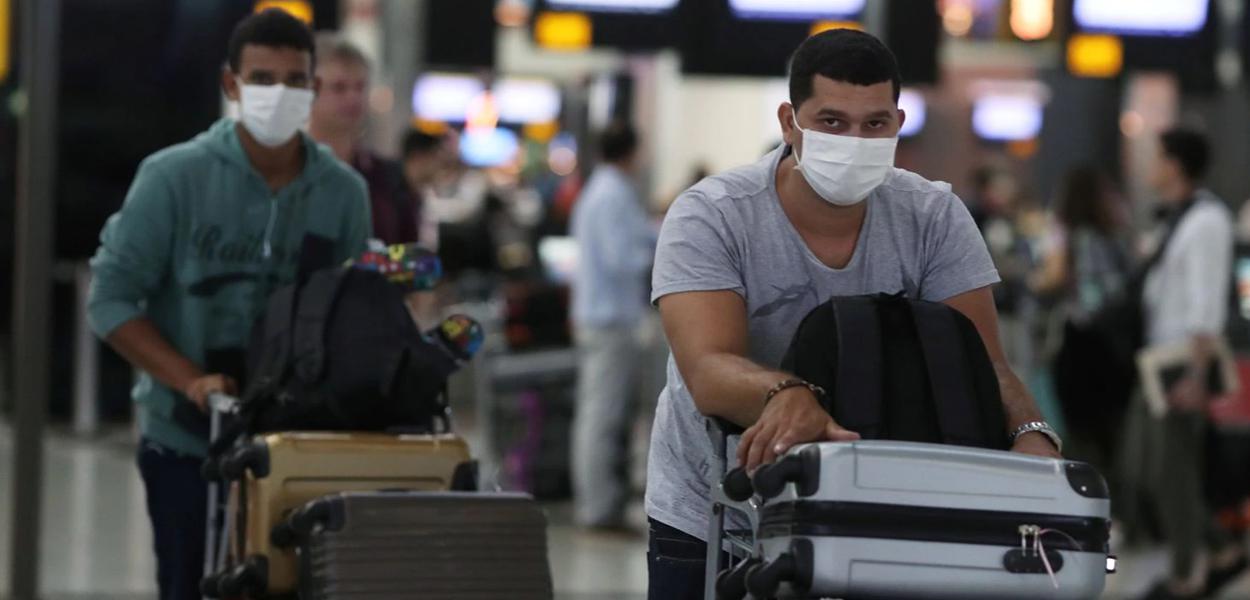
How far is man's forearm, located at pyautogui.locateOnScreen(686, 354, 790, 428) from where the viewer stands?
3.32 meters

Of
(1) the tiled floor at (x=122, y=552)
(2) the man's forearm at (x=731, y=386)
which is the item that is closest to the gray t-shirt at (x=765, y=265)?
(2) the man's forearm at (x=731, y=386)

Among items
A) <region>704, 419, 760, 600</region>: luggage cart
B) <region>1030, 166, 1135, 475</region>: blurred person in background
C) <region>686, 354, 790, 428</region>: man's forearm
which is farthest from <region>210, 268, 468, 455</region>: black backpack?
<region>1030, 166, 1135, 475</region>: blurred person in background

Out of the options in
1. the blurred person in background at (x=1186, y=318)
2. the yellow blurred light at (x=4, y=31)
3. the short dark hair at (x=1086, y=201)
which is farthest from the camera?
the yellow blurred light at (x=4, y=31)

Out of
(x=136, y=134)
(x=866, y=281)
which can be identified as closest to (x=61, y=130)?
(x=136, y=134)

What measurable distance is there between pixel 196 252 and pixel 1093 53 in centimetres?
856

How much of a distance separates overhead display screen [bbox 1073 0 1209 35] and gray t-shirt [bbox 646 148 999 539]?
897cm

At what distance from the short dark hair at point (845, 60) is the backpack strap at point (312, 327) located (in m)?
1.48

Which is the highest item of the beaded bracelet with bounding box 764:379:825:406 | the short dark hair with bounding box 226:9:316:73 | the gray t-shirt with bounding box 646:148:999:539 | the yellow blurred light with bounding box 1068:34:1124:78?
the yellow blurred light with bounding box 1068:34:1124:78

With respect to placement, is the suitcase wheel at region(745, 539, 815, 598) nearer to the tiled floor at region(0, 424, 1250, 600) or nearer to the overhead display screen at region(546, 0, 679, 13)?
the tiled floor at region(0, 424, 1250, 600)

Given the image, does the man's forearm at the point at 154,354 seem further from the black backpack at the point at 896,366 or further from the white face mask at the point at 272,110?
the black backpack at the point at 896,366

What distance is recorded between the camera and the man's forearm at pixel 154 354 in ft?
15.7

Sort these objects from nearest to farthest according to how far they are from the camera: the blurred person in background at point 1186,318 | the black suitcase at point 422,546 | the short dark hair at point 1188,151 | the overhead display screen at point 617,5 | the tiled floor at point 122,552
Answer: the black suitcase at point 422,546, the tiled floor at point 122,552, the blurred person in background at point 1186,318, the short dark hair at point 1188,151, the overhead display screen at point 617,5

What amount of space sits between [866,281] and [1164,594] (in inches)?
220

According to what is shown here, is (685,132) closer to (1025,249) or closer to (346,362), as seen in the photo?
(1025,249)
